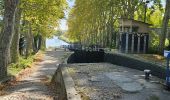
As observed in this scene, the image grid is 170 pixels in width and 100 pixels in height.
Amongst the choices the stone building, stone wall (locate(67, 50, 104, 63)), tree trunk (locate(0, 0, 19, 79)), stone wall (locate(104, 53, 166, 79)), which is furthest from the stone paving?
stone wall (locate(67, 50, 104, 63))

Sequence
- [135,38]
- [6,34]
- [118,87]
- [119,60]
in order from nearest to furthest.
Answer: [118,87]
[6,34]
[119,60]
[135,38]

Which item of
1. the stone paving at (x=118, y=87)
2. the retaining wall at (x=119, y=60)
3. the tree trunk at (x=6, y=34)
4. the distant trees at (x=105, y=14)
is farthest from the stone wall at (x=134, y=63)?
the distant trees at (x=105, y=14)

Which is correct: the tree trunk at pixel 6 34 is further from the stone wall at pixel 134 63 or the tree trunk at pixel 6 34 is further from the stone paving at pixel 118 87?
the stone wall at pixel 134 63

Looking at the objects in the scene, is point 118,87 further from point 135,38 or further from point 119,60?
point 135,38

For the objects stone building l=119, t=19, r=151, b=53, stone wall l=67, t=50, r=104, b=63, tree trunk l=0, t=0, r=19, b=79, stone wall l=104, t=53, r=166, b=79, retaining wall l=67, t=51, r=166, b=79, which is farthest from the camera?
stone wall l=67, t=50, r=104, b=63

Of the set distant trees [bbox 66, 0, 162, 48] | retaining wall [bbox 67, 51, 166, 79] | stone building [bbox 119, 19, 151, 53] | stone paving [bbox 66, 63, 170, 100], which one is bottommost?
stone paving [bbox 66, 63, 170, 100]

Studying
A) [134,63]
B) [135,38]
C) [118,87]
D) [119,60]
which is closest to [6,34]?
[134,63]

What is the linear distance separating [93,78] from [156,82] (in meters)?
2.91

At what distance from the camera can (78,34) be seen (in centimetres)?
10775

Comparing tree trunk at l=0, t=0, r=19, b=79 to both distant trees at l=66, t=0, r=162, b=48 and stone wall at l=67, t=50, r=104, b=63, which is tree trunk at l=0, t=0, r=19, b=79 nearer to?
stone wall at l=67, t=50, r=104, b=63

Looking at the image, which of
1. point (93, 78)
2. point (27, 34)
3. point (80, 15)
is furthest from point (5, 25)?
point (80, 15)

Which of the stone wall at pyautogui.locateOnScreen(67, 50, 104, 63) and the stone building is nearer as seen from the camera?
the stone building

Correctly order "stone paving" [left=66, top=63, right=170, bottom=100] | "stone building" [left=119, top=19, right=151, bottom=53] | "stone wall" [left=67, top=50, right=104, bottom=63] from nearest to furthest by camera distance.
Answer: "stone paving" [left=66, top=63, right=170, bottom=100] < "stone building" [left=119, top=19, right=151, bottom=53] < "stone wall" [left=67, top=50, right=104, bottom=63]

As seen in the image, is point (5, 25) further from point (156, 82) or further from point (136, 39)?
point (136, 39)
